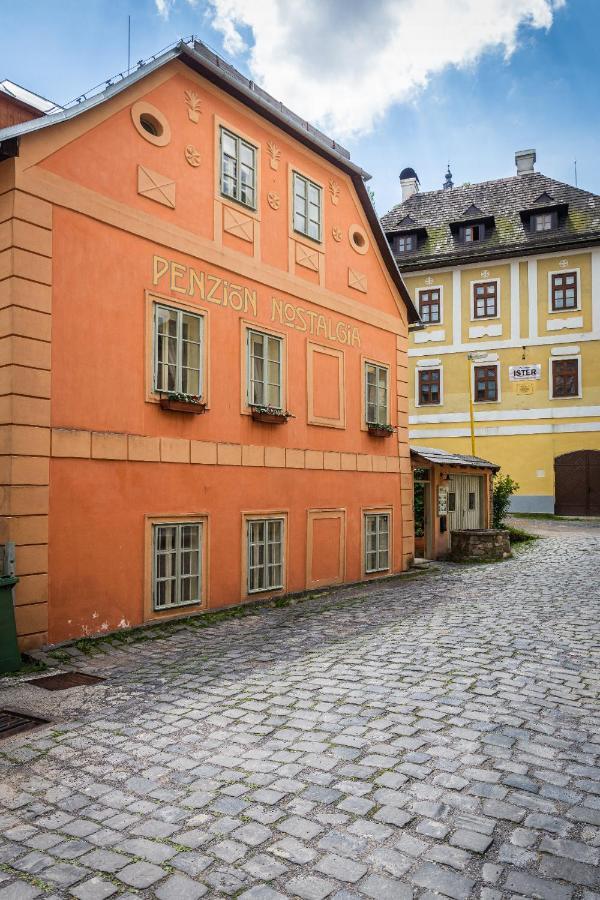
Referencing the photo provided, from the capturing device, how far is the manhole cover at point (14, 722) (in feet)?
18.1

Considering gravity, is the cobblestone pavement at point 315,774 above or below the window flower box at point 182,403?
below

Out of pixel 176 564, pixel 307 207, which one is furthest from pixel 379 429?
pixel 176 564

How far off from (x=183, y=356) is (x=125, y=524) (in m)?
2.58

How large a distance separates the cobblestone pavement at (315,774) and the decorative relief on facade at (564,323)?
2280 cm

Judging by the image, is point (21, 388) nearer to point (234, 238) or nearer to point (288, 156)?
point (234, 238)

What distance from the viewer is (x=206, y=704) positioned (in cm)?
605

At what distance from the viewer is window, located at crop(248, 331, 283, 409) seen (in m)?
11.5

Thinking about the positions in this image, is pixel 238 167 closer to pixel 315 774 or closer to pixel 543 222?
pixel 315 774

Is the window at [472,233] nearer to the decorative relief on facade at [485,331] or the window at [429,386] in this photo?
the decorative relief on facade at [485,331]

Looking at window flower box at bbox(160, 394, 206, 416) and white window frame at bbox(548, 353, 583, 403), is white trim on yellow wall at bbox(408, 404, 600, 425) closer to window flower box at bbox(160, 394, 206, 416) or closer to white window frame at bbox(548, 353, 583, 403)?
white window frame at bbox(548, 353, 583, 403)

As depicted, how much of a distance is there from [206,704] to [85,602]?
309 cm

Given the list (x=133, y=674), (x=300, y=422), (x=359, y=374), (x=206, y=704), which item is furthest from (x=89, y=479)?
(x=359, y=374)

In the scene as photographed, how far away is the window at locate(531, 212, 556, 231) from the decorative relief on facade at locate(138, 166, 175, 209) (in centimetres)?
2365

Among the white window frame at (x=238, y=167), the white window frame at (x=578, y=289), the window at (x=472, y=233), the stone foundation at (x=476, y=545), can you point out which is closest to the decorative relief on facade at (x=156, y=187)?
the white window frame at (x=238, y=167)
